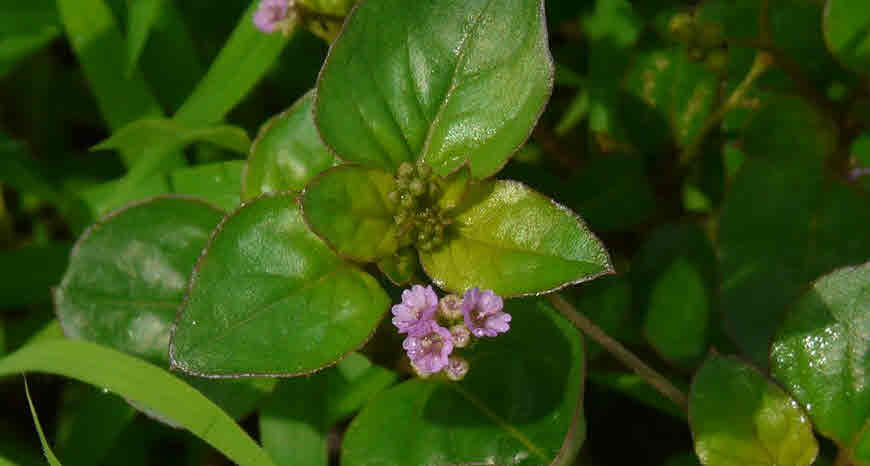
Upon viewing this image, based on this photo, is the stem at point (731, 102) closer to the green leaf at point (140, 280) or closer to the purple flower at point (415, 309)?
the purple flower at point (415, 309)

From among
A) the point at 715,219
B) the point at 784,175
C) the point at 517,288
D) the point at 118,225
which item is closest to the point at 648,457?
the point at 715,219

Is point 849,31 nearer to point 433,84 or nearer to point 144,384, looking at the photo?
point 433,84

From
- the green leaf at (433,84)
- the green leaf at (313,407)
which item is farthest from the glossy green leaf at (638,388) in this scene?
the green leaf at (433,84)

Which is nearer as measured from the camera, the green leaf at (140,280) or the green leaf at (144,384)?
the green leaf at (144,384)

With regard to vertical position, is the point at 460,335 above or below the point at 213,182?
above

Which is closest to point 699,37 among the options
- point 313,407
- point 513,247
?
point 513,247

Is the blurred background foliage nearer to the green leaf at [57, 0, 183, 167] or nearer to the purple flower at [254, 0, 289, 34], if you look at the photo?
the green leaf at [57, 0, 183, 167]
